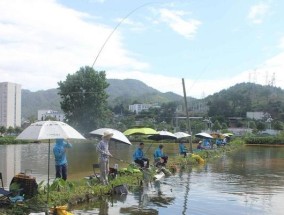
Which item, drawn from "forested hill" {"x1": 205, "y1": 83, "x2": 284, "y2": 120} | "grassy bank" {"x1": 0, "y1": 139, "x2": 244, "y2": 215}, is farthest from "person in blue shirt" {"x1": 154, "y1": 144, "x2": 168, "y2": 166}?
"forested hill" {"x1": 205, "y1": 83, "x2": 284, "y2": 120}

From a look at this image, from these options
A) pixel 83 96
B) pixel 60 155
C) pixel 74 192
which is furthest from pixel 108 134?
pixel 83 96

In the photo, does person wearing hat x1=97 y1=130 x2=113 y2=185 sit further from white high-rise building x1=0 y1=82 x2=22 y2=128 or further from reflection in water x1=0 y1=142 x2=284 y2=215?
white high-rise building x1=0 y1=82 x2=22 y2=128

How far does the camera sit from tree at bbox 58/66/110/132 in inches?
3137

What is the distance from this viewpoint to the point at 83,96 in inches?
3142

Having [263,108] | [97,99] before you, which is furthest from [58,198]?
[263,108]

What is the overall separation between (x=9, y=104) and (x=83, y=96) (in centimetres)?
6459

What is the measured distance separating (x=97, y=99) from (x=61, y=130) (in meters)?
70.9

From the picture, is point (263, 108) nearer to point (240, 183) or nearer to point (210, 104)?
point (210, 104)

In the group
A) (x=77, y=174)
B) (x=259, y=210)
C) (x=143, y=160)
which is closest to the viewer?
(x=259, y=210)

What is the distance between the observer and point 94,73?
80.9 m

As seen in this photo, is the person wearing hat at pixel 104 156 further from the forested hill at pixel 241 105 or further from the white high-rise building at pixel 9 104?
the white high-rise building at pixel 9 104

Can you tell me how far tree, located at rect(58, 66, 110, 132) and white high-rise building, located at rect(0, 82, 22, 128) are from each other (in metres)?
58.0

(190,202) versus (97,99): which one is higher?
(97,99)

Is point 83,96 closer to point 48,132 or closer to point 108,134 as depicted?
point 108,134
